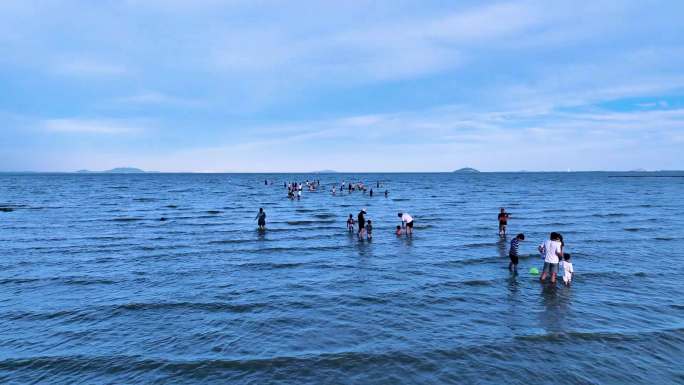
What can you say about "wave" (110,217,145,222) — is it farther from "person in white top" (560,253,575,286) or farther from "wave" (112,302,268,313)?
"person in white top" (560,253,575,286)

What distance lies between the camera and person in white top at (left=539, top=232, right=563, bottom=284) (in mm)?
15203

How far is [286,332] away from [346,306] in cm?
260

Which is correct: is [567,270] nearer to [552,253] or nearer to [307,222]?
[552,253]

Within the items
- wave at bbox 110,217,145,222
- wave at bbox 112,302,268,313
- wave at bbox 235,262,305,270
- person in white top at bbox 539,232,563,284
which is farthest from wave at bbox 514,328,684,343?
wave at bbox 110,217,145,222

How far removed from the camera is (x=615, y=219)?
3538 cm

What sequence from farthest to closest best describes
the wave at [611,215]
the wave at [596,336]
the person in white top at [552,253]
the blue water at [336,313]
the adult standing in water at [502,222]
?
the wave at [611,215], the adult standing in water at [502,222], the person in white top at [552,253], the wave at [596,336], the blue water at [336,313]

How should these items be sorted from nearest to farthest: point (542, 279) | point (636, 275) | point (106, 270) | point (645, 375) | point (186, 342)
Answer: point (645, 375) < point (186, 342) < point (542, 279) < point (636, 275) < point (106, 270)

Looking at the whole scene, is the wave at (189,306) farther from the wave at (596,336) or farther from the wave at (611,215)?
the wave at (611,215)

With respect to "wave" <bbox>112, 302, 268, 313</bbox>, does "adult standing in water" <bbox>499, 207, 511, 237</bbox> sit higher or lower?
higher

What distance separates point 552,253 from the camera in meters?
15.3

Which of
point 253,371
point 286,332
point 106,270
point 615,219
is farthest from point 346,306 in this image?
point 615,219

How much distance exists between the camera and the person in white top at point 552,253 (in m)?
15.2

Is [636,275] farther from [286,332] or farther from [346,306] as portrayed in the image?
[286,332]

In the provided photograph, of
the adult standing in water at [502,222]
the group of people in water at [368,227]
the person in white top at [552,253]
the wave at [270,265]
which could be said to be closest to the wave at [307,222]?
the group of people in water at [368,227]
